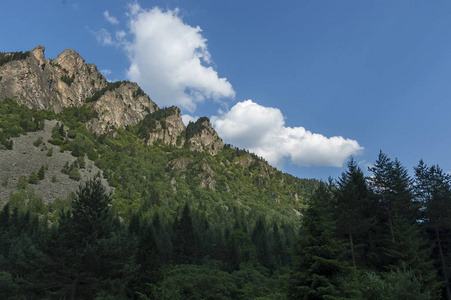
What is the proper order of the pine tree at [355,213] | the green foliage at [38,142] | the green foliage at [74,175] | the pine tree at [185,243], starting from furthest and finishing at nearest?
the green foliage at [38,142]
the green foliage at [74,175]
the pine tree at [185,243]
the pine tree at [355,213]

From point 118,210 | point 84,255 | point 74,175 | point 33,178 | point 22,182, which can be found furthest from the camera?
point 74,175

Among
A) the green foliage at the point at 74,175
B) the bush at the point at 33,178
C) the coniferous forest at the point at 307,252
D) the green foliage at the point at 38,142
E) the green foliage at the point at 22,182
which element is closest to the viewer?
the coniferous forest at the point at 307,252

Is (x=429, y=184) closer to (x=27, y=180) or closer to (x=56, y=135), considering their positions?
(x=27, y=180)

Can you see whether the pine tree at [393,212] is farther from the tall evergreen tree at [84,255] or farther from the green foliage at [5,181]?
the green foliage at [5,181]

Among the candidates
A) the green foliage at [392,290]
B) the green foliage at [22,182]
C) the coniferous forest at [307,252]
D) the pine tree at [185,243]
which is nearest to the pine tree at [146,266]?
the coniferous forest at [307,252]

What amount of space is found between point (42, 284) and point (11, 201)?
87.2 meters

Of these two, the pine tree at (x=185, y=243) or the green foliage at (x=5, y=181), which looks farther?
the green foliage at (x=5, y=181)

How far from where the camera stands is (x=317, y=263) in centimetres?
1426

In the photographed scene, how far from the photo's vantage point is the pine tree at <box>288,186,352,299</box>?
45.9ft

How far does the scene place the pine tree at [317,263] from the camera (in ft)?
45.9

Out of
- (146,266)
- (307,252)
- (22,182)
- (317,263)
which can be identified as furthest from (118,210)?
(317,263)

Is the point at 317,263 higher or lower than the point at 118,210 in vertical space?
lower

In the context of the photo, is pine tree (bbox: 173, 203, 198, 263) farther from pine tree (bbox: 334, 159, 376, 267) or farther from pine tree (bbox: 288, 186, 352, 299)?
pine tree (bbox: 288, 186, 352, 299)

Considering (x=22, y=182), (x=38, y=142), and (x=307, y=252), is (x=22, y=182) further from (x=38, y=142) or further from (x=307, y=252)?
(x=307, y=252)
